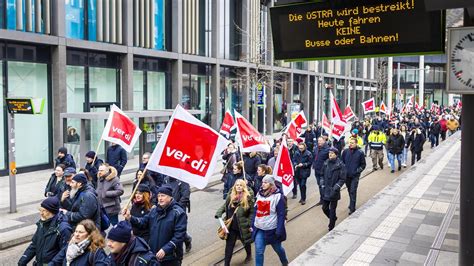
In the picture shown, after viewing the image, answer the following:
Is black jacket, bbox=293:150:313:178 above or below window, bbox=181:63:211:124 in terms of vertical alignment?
below

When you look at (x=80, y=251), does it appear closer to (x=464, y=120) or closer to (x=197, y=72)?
(x=464, y=120)

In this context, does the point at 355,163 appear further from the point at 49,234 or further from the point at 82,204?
the point at 49,234

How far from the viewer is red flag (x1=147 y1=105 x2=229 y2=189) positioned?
23.4ft

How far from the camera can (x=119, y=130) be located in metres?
12.3

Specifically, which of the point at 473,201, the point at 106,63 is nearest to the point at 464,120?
the point at 473,201

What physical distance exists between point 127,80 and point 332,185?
15842 mm

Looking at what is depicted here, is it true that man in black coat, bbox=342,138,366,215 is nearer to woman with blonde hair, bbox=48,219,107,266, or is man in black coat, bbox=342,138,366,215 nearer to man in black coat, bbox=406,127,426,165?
woman with blonde hair, bbox=48,219,107,266

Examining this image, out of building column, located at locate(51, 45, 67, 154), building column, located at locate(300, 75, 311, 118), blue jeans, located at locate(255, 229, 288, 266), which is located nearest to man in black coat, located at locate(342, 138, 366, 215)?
blue jeans, located at locate(255, 229, 288, 266)

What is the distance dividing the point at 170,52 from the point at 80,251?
76.5ft

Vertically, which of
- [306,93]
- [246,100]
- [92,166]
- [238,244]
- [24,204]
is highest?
[306,93]

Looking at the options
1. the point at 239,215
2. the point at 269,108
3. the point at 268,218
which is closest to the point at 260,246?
the point at 268,218

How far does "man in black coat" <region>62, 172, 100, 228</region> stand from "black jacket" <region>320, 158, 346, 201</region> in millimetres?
5174

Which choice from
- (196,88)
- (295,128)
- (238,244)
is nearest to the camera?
(238,244)

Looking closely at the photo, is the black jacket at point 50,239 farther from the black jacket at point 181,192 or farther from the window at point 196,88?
the window at point 196,88
